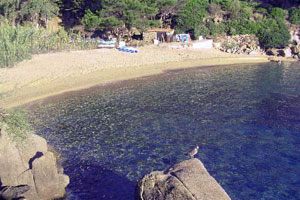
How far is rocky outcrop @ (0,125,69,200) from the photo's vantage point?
595 inches

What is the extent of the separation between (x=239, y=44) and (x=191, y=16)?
33.5 feet

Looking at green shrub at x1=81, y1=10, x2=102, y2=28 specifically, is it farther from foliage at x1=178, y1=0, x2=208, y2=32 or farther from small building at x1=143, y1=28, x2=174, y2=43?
foliage at x1=178, y1=0, x2=208, y2=32

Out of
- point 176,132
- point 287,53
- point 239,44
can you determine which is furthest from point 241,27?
point 176,132

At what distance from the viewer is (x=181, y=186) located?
35.2 feet

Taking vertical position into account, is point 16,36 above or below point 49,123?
above

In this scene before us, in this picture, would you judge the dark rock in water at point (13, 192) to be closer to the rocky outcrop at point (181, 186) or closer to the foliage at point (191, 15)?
the rocky outcrop at point (181, 186)

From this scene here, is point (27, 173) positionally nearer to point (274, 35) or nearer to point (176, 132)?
point (176, 132)

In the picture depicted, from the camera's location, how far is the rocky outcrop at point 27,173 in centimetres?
1512

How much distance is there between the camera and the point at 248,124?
2514 cm

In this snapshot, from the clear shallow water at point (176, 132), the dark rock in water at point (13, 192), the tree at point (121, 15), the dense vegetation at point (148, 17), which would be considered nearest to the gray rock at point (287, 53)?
the dense vegetation at point (148, 17)

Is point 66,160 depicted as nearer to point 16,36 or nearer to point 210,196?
point 210,196

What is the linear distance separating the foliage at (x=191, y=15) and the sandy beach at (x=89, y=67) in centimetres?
832

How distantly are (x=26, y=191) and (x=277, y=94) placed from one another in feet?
85.8

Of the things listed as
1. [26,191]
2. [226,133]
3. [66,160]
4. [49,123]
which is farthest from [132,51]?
[26,191]
